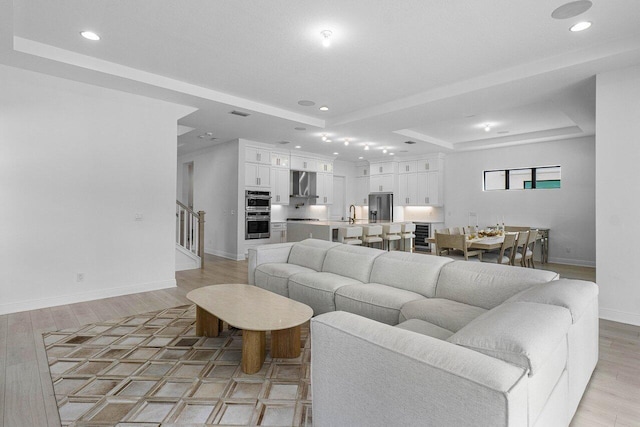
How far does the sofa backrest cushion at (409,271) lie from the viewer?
310cm

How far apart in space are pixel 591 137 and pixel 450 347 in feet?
26.8

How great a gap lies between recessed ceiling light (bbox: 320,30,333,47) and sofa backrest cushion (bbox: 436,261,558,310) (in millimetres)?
2515

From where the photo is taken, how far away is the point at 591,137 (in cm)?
711

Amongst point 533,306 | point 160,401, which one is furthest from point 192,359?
point 533,306

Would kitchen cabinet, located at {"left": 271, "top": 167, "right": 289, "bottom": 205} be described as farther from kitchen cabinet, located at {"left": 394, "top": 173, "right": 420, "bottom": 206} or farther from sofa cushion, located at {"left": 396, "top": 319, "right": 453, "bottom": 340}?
sofa cushion, located at {"left": 396, "top": 319, "right": 453, "bottom": 340}

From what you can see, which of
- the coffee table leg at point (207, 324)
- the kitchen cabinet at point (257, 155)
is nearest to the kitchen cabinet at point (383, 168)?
the kitchen cabinet at point (257, 155)

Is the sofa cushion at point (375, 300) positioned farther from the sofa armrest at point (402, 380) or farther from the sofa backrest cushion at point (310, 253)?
the sofa armrest at point (402, 380)

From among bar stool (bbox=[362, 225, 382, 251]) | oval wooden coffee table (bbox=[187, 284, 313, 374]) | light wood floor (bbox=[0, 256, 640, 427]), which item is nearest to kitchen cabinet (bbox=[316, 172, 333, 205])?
bar stool (bbox=[362, 225, 382, 251])

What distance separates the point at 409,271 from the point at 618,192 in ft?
8.90

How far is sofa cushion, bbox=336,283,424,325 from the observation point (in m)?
2.81

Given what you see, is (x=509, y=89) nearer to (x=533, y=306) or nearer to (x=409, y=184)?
(x=533, y=306)

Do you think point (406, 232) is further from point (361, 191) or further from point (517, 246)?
point (361, 191)

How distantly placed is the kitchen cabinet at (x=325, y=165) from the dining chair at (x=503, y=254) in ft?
18.0

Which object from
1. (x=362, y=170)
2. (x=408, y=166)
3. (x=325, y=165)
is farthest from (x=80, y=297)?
(x=362, y=170)
